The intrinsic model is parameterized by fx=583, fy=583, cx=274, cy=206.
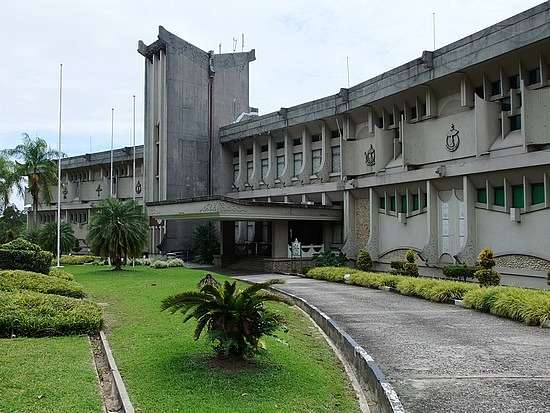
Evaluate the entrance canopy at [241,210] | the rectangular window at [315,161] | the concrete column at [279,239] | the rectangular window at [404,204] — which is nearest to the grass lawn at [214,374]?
the rectangular window at [404,204]

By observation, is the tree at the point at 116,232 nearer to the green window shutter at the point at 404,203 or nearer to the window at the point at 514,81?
the green window shutter at the point at 404,203

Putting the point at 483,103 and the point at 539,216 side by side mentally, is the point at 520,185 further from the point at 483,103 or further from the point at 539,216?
the point at 483,103

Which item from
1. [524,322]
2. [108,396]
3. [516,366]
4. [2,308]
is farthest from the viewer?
[524,322]

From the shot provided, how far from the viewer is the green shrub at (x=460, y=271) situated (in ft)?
72.7

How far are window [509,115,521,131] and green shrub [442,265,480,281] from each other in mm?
5505

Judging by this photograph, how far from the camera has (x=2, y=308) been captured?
1103 cm

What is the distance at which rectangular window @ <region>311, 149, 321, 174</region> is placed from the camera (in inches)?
1384

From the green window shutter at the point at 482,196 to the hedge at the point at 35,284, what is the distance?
15.7m

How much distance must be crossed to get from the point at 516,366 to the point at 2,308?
361 inches

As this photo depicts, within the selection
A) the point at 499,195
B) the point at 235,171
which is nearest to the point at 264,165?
the point at 235,171

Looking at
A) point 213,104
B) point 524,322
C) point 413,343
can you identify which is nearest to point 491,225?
point 524,322

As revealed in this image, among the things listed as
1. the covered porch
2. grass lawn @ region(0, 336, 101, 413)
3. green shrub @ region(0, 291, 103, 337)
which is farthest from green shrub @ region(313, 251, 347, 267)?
grass lawn @ region(0, 336, 101, 413)

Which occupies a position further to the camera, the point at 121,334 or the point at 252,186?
the point at 252,186

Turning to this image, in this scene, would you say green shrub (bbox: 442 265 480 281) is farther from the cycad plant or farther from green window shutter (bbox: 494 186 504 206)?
the cycad plant
